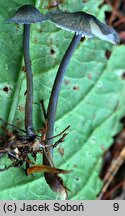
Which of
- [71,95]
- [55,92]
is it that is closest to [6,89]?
[55,92]

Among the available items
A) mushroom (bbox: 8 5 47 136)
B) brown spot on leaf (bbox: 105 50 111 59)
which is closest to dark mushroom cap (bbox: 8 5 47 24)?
mushroom (bbox: 8 5 47 136)

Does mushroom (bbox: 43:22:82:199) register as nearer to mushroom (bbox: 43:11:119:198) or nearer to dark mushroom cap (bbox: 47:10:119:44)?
mushroom (bbox: 43:11:119:198)

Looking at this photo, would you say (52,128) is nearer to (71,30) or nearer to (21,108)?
(21,108)

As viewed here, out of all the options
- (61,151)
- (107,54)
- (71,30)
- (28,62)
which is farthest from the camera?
(107,54)

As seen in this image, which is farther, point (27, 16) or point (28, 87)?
point (28, 87)

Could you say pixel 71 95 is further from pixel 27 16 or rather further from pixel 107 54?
pixel 27 16

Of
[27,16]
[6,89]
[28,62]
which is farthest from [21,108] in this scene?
[27,16]

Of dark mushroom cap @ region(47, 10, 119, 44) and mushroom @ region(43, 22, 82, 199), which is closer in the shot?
dark mushroom cap @ region(47, 10, 119, 44)

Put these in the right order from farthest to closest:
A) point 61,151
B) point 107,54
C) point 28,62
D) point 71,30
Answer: point 107,54 → point 61,151 → point 28,62 → point 71,30

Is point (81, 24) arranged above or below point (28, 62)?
above

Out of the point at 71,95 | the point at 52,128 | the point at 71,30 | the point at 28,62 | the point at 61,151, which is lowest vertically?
the point at 61,151
